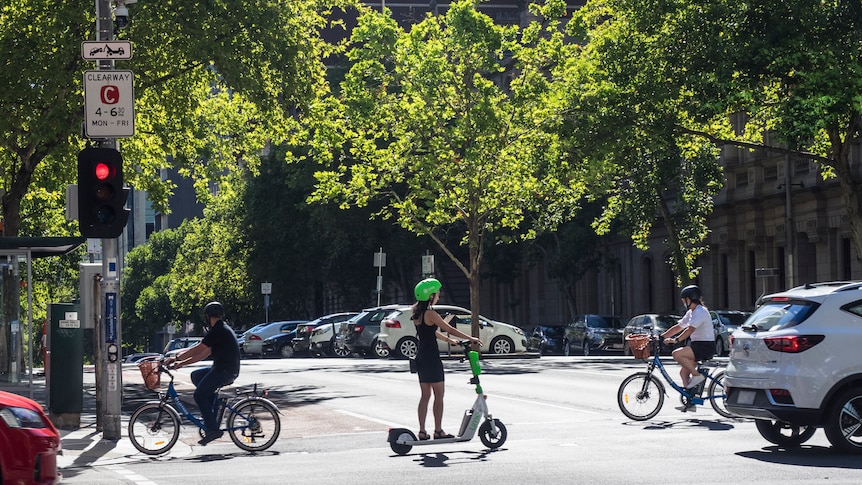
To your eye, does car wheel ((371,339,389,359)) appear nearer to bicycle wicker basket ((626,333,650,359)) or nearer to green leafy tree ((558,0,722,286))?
green leafy tree ((558,0,722,286))

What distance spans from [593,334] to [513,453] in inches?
1435

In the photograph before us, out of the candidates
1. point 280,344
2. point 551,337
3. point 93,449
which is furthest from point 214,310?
point 551,337

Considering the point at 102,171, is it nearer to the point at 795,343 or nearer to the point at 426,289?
the point at 426,289

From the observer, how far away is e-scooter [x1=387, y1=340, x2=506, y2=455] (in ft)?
47.8

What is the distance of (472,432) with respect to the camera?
14.6 m

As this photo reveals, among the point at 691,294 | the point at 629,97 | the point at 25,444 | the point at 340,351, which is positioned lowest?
the point at 340,351

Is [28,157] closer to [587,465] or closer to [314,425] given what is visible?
[314,425]

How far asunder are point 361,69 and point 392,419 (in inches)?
1059

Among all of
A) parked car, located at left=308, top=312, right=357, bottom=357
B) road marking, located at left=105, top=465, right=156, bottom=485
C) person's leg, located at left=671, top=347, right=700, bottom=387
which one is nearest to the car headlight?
road marking, located at left=105, top=465, right=156, bottom=485

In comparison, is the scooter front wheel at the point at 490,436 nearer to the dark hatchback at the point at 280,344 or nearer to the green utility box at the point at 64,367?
the green utility box at the point at 64,367

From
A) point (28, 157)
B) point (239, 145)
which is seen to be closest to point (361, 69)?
point (239, 145)

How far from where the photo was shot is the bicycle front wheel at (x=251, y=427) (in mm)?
15516

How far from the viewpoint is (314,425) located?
1891cm

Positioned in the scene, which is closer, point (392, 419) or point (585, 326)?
point (392, 419)
